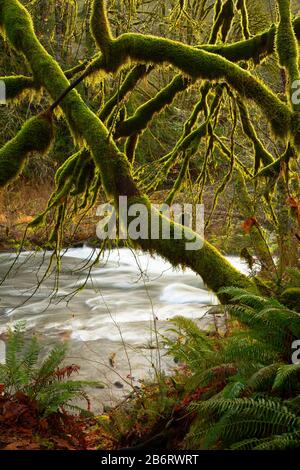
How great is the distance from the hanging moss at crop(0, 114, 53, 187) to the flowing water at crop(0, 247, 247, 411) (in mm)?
1876

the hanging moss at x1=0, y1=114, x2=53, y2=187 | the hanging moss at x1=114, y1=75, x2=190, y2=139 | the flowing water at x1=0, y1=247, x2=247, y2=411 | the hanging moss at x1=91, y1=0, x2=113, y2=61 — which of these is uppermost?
→ the hanging moss at x1=91, y1=0, x2=113, y2=61

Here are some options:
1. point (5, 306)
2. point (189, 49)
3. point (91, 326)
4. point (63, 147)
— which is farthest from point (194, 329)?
point (63, 147)

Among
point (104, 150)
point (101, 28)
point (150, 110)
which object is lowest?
point (104, 150)

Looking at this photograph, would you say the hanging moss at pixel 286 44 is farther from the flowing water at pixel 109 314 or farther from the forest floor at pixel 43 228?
the forest floor at pixel 43 228

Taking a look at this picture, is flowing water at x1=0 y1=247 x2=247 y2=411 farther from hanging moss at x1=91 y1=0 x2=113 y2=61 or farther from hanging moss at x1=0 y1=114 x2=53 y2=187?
hanging moss at x1=91 y1=0 x2=113 y2=61

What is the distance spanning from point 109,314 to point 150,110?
6.26 metres

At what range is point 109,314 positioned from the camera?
404 inches

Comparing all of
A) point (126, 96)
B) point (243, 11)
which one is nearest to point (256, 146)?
point (243, 11)

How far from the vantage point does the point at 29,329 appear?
913 cm

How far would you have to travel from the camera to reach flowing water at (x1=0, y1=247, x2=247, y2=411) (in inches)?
271

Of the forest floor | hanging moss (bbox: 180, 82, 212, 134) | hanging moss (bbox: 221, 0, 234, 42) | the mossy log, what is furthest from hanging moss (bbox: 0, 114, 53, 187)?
the forest floor

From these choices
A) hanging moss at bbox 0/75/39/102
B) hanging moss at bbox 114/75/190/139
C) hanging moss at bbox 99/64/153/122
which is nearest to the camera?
hanging moss at bbox 0/75/39/102

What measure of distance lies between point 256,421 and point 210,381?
2.35ft

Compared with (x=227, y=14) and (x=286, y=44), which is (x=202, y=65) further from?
(x=227, y=14)
